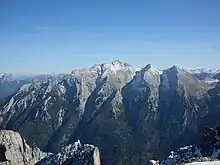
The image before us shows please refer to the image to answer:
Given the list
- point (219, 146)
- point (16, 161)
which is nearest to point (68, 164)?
point (16, 161)

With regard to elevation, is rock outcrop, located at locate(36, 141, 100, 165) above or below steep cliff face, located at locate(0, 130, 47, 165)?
above

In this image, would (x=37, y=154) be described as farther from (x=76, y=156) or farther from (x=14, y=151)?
(x=76, y=156)

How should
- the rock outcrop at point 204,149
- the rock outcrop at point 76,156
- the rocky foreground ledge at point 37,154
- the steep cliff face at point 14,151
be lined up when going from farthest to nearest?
the steep cliff face at point 14,151 → the rock outcrop at point 204,149 → the rocky foreground ledge at point 37,154 → the rock outcrop at point 76,156

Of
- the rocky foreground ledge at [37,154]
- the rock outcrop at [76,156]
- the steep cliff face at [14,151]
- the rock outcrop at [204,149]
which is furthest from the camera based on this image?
the steep cliff face at [14,151]

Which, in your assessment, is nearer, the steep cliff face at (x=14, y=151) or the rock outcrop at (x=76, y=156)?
the rock outcrop at (x=76, y=156)

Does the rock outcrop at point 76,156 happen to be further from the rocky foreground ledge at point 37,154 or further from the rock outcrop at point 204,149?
the rock outcrop at point 204,149

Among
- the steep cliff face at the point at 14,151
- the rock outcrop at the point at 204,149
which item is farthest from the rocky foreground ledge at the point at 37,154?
the rock outcrop at the point at 204,149

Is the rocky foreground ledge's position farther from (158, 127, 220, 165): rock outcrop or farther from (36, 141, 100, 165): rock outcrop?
(158, 127, 220, 165): rock outcrop

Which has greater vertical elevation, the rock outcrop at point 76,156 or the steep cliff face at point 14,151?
the rock outcrop at point 76,156

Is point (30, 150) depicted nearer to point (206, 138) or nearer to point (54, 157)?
point (54, 157)

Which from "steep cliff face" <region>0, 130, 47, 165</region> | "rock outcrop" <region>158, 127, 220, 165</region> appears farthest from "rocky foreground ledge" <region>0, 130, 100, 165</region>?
"rock outcrop" <region>158, 127, 220, 165</region>
